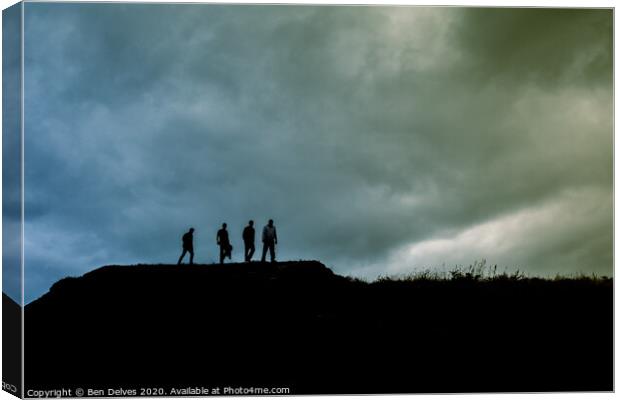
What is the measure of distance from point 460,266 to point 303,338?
4211 mm

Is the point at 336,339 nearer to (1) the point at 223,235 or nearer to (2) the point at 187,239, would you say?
(1) the point at 223,235

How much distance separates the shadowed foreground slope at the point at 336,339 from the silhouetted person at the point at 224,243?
151 centimetres

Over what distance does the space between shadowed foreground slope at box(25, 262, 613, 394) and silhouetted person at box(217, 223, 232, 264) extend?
1510mm

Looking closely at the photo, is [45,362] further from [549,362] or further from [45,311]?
[549,362]

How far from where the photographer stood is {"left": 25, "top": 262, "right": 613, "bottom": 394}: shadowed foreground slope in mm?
14547

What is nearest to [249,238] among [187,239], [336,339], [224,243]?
[224,243]

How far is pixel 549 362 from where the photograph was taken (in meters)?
15.3

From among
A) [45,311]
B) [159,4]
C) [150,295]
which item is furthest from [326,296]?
[159,4]

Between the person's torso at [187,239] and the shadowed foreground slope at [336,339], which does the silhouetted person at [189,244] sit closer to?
the person's torso at [187,239]

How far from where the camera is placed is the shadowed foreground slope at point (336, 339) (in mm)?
14547

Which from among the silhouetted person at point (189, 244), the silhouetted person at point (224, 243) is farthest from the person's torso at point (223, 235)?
the silhouetted person at point (189, 244)

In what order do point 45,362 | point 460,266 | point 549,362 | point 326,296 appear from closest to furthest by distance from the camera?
1. point 45,362
2. point 549,362
3. point 460,266
4. point 326,296

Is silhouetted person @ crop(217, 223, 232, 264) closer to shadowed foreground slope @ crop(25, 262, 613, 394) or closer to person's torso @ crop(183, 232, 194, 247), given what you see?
person's torso @ crop(183, 232, 194, 247)

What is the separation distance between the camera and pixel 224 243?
18578 mm
